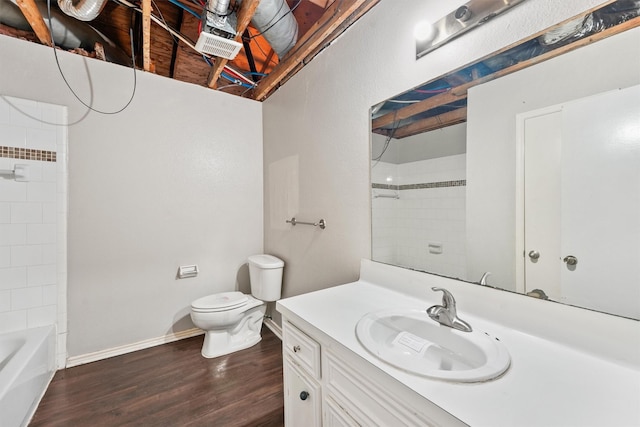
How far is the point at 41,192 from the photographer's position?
1.78 m

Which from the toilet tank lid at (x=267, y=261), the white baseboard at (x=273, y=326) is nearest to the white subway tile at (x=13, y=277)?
the toilet tank lid at (x=267, y=261)

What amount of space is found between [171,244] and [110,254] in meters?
0.41

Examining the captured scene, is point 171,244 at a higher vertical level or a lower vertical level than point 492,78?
lower

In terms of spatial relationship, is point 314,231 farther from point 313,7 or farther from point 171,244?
point 313,7

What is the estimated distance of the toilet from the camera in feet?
6.45

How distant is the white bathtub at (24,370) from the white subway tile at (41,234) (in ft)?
1.91

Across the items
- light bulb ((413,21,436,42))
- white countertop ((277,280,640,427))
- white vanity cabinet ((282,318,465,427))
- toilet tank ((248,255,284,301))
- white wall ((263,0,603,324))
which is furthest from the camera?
toilet tank ((248,255,284,301))

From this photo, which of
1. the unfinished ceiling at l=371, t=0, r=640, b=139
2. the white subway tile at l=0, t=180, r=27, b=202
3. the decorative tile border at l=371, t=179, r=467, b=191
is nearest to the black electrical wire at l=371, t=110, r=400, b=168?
the unfinished ceiling at l=371, t=0, r=640, b=139

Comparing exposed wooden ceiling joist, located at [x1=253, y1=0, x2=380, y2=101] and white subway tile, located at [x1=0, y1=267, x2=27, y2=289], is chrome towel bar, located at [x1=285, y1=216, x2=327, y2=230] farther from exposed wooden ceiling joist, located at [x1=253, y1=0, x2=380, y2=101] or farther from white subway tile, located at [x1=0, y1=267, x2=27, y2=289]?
white subway tile, located at [x1=0, y1=267, x2=27, y2=289]

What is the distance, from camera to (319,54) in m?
1.84

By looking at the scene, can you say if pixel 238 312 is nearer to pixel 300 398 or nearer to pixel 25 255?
pixel 300 398

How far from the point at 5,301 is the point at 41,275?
22 cm

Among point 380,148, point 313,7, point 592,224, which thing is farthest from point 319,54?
point 592,224

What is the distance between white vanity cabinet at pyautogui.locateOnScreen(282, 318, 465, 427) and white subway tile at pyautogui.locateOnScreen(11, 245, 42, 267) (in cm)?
186
